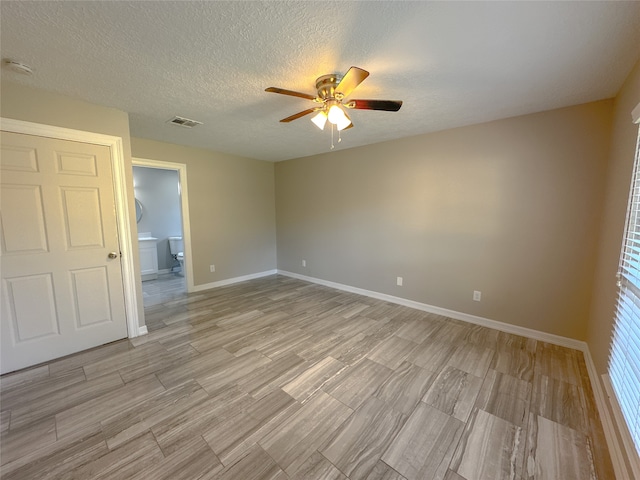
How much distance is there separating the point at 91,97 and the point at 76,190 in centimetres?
87

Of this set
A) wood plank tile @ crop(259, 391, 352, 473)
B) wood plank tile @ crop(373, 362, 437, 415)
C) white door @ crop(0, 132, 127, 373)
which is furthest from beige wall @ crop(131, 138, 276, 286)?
wood plank tile @ crop(373, 362, 437, 415)

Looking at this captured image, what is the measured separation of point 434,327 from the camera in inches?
118

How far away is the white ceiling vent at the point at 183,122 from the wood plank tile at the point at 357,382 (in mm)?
3082

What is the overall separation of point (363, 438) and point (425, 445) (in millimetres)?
367

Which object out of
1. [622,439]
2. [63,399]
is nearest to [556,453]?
[622,439]

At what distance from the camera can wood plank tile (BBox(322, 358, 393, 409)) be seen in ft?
6.16

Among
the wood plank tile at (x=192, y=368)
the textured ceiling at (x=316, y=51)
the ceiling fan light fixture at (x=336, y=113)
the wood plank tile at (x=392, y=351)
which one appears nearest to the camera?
the textured ceiling at (x=316, y=51)

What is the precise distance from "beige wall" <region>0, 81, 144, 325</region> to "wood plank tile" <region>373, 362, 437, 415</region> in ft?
9.63

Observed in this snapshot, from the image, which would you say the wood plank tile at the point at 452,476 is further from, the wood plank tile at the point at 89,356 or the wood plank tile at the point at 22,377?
the wood plank tile at the point at 22,377

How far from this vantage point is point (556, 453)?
1.44 meters

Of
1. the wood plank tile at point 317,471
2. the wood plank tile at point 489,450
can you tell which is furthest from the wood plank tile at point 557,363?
the wood plank tile at point 317,471

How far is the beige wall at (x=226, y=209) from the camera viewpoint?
163 inches

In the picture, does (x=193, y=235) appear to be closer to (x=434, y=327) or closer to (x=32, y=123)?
(x=32, y=123)

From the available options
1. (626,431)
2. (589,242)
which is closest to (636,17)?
(589,242)
